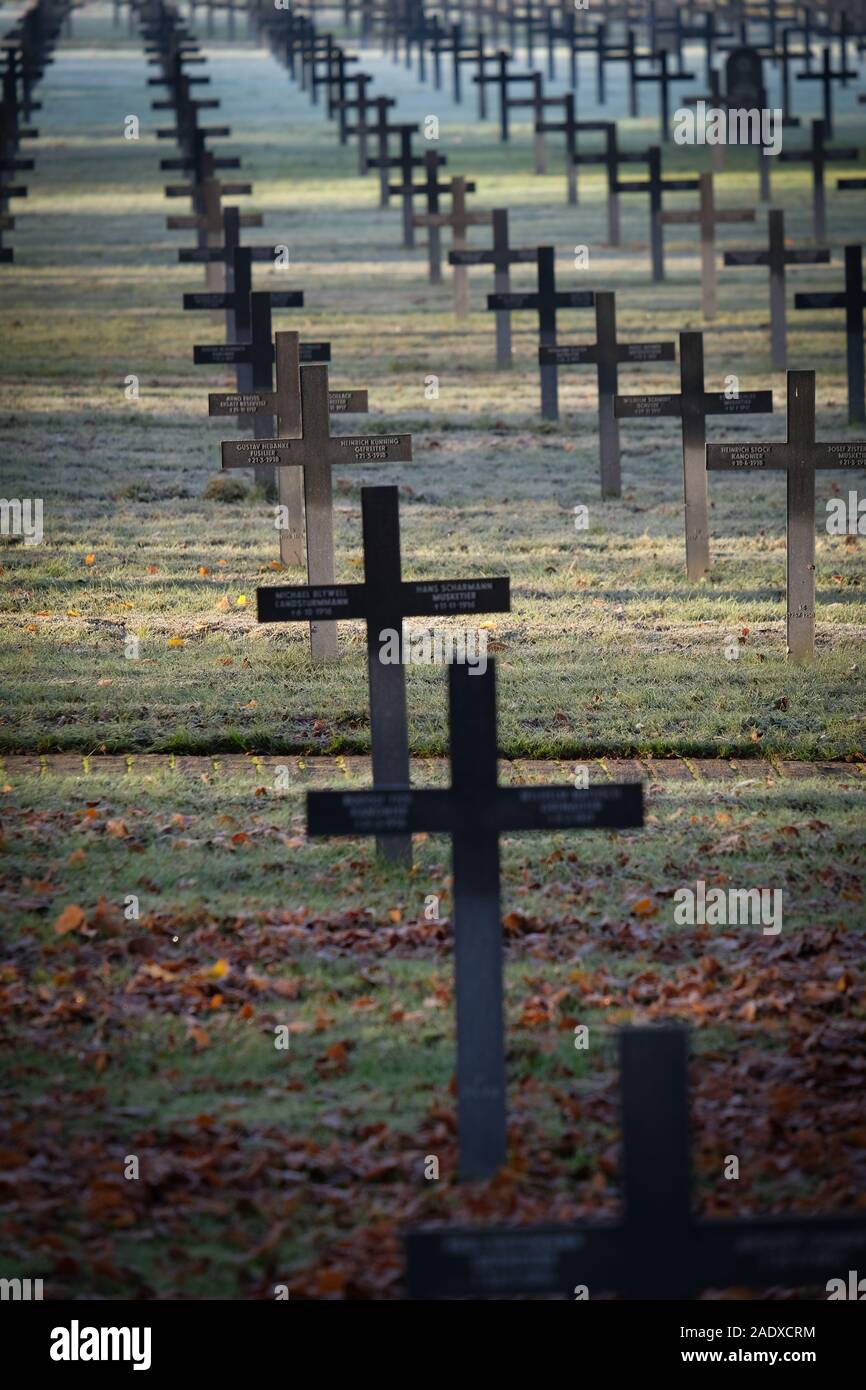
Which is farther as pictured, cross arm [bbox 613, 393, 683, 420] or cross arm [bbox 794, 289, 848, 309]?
cross arm [bbox 794, 289, 848, 309]

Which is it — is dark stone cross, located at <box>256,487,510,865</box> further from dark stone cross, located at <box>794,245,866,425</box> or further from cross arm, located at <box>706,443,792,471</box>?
dark stone cross, located at <box>794,245,866,425</box>

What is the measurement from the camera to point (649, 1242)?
14.3 ft

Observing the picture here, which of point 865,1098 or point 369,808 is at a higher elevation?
point 369,808

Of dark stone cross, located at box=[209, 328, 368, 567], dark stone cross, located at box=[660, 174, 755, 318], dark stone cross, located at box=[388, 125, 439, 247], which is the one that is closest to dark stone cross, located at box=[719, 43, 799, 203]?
dark stone cross, located at box=[388, 125, 439, 247]

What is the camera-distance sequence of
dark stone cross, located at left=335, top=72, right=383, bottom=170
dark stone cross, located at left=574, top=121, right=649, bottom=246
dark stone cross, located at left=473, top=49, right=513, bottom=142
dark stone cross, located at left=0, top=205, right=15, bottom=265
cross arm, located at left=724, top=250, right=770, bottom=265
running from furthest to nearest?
dark stone cross, located at left=473, top=49, right=513, bottom=142
dark stone cross, located at left=335, top=72, right=383, bottom=170
dark stone cross, located at left=574, top=121, right=649, bottom=246
dark stone cross, located at left=0, top=205, right=15, bottom=265
cross arm, located at left=724, top=250, right=770, bottom=265

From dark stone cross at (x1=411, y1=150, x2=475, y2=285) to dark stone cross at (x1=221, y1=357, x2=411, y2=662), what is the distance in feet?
60.2

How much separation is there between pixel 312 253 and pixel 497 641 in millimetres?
23478

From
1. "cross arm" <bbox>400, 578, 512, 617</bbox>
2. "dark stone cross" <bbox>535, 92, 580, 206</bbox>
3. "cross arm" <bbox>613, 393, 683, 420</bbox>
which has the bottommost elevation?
"cross arm" <bbox>613, 393, 683, 420</bbox>

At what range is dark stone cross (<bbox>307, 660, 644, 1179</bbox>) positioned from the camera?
6078mm

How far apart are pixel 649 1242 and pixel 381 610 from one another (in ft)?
14.6

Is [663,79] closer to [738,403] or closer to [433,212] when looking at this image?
[433,212]

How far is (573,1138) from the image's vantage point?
6355 mm

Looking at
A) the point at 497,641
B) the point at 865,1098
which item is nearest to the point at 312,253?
the point at 497,641
